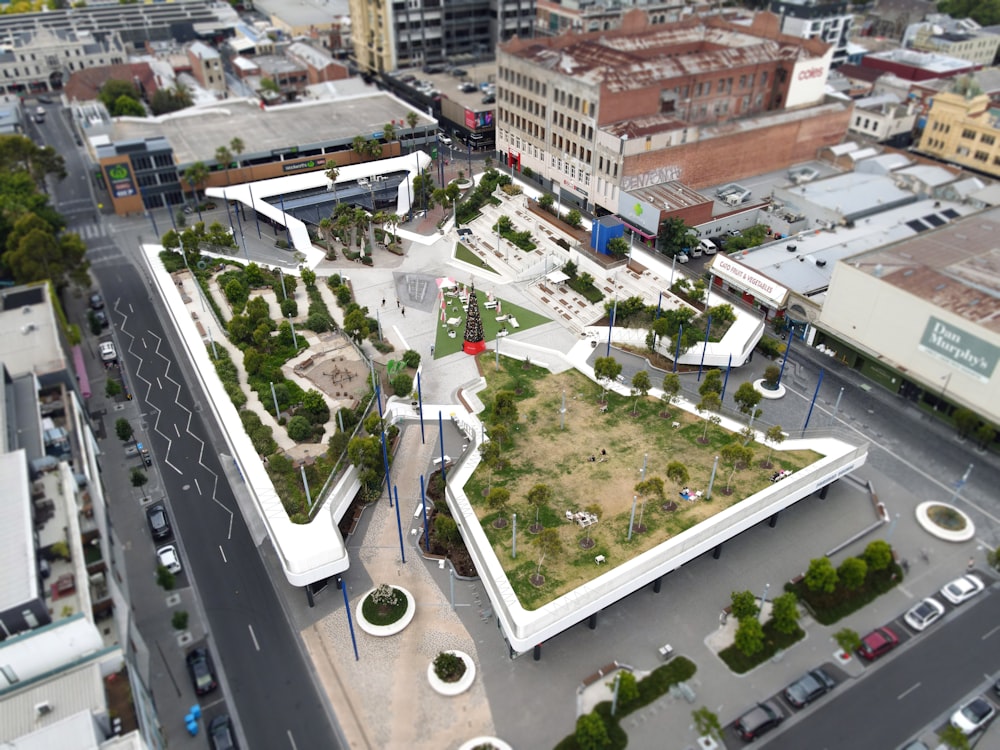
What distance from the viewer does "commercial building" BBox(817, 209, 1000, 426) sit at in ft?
214

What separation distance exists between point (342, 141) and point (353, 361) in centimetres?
6159

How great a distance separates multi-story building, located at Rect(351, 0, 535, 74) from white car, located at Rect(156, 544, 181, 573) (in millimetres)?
134989

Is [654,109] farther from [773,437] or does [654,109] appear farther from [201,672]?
[201,672]

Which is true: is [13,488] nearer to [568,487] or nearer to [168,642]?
[168,642]

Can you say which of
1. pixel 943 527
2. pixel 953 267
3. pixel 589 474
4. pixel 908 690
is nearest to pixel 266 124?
pixel 589 474

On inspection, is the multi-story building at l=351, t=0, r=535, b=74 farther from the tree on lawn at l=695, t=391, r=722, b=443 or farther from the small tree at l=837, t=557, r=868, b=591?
the small tree at l=837, t=557, r=868, b=591

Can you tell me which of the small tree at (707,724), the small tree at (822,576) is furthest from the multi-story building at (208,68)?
the small tree at (707,724)

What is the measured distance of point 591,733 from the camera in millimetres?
42750

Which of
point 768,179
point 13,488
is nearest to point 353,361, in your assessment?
point 13,488

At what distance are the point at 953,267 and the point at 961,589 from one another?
36.1m

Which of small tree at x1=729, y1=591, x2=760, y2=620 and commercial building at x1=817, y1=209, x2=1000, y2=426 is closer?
small tree at x1=729, y1=591, x2=760, y2=620

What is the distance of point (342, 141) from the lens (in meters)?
121

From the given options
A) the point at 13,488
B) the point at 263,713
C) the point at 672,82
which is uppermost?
the point at 672,82

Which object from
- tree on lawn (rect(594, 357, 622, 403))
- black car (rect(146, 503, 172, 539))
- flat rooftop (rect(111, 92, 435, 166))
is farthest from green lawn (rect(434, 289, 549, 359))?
flat rooftop (rect(111, 92, 435, 166))
